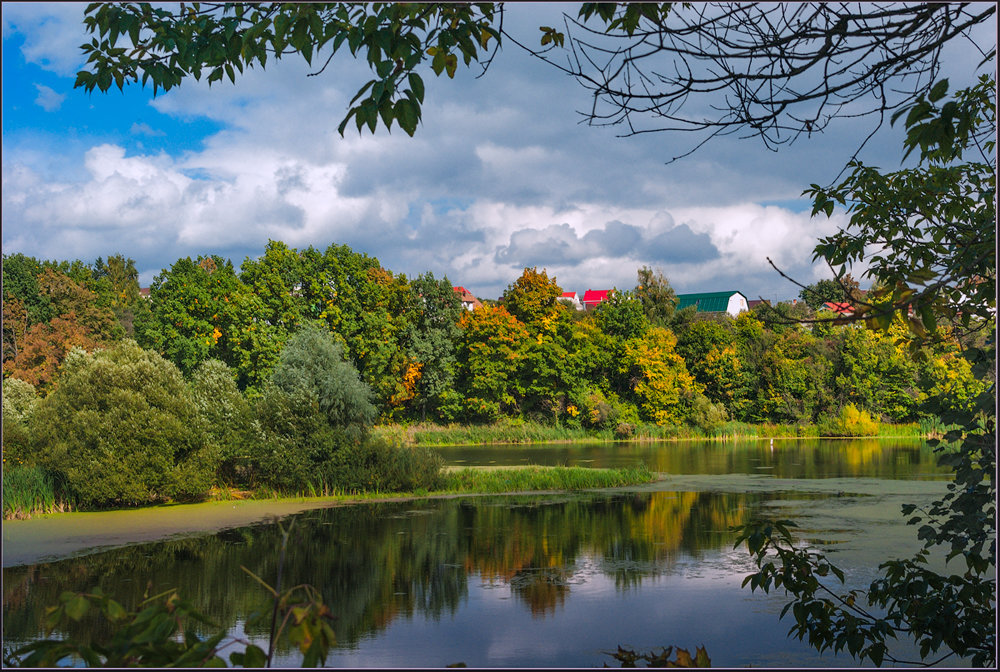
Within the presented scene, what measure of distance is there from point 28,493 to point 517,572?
832cm

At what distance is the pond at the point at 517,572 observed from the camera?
6.57 m

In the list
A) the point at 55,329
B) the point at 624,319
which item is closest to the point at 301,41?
the point at 55,329

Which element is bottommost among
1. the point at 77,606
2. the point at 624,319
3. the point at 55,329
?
the point at 77,606

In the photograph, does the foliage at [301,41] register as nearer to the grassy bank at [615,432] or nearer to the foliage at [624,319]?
the grassy bank at [615,432]

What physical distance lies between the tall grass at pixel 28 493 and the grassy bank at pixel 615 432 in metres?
19.6

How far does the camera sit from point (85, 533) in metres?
11.1

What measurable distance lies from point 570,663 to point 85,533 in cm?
814

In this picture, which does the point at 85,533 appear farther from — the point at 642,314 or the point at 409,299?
the point at 642,314

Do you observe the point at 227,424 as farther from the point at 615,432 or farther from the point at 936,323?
the point at 615,432

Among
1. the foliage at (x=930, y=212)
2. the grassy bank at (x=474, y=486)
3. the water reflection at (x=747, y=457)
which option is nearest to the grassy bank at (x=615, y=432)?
the water reflection at (x=747, y=457)

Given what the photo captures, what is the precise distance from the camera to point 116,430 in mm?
12586

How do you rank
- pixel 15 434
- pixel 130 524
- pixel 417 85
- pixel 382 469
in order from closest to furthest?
pixel 417 85 < pixel 130 524 < pixel 15 434 < pixel 382 469

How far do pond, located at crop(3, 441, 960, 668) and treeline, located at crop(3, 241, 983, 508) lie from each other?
93.1 inches

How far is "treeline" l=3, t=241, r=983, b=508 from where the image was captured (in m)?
14.9
